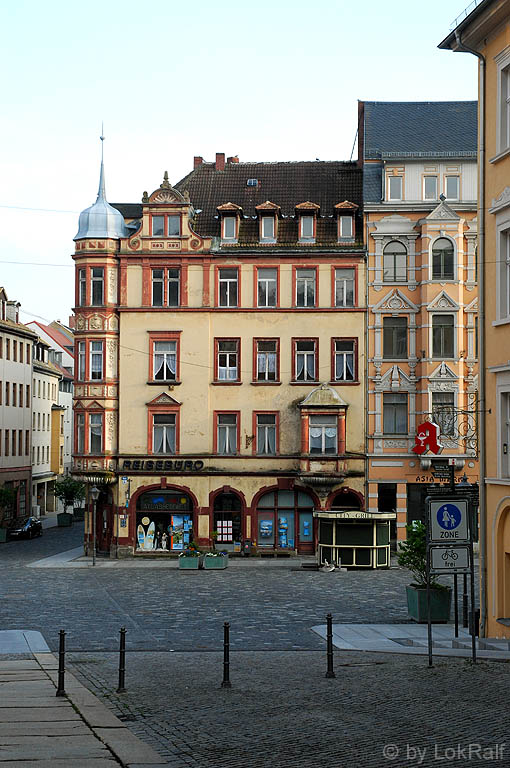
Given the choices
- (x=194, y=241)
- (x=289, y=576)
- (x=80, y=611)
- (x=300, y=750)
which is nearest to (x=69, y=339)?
(x=194, y=241)

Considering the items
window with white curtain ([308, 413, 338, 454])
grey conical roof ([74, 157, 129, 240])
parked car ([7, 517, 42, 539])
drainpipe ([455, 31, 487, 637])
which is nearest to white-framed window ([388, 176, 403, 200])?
window with white curtain ([308, 413, 338, 454])

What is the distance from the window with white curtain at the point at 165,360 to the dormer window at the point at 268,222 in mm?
6730

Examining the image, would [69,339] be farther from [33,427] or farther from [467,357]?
[467,357]

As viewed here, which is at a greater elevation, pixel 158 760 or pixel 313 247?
pixel 313 247

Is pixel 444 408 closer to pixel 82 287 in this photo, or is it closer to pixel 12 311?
pixel 82 287

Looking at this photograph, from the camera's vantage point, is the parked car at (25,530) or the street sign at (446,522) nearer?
the street sign at (446,522)

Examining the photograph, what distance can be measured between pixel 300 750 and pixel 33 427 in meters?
76.5

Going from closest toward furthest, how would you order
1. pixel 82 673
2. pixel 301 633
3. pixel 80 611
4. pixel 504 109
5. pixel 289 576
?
pixel 82 673 < pixel 504 109 < pixel 301 633 < pixel 80 611 < pixel 289 576

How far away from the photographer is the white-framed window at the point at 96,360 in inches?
2003

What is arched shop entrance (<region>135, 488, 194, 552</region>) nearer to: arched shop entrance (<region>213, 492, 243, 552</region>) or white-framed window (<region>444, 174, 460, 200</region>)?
arched shop entrance (<region>213, 492, 243, 552</region>)

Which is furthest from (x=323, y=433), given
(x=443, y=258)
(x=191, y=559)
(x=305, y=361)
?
(x=443, y=258)

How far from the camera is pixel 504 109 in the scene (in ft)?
79.2

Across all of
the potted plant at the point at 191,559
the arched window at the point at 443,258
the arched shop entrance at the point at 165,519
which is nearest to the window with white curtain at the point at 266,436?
the arched shop entrance at the point at 165,519

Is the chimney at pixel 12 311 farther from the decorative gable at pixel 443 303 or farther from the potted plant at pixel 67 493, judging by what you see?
the decorative gable at pixel 443 303
